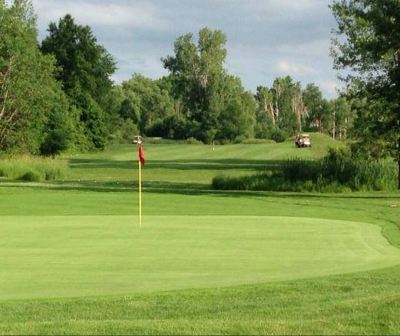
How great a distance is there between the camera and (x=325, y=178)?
34.9m

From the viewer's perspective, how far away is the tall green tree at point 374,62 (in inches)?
1106

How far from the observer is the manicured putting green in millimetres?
10273

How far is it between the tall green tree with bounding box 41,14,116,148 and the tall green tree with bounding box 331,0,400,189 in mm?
57746

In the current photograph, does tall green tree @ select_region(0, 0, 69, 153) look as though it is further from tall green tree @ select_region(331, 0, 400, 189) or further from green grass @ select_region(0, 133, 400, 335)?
green grass @ select_region(0, 133, 400, 335)

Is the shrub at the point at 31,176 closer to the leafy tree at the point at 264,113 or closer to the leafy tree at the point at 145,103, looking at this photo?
the leafy tree at the point at 264,113

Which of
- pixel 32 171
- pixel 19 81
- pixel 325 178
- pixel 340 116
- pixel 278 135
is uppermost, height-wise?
pixel 19 81

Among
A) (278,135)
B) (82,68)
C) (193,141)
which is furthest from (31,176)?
(278,135)

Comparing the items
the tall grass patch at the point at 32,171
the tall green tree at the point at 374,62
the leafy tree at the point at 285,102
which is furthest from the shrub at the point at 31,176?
the leafy tree at the point at 285,102

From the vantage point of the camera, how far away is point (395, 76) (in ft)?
95.6

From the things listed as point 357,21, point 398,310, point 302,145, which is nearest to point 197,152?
point 302,145

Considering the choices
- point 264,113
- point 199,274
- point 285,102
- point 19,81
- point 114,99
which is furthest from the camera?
point 285,102

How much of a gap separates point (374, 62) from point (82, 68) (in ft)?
212

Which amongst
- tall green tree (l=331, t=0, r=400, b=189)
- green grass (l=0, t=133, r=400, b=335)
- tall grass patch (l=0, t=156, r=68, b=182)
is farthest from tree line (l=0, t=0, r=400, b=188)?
tall grass patch (l=0, t=156, r=68, b=182)

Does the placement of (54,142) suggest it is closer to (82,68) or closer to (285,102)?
(82,68)
